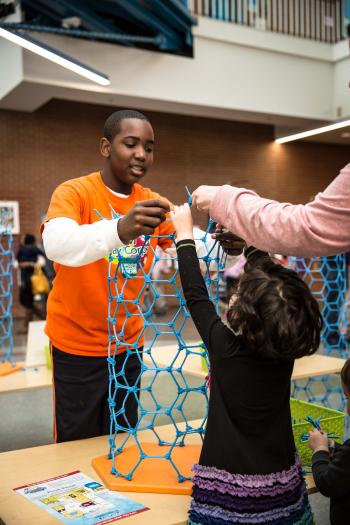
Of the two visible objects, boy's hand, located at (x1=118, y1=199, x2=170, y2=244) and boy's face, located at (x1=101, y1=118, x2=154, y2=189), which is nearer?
boy's hand, located at (x1=118, y1=199, x2=170, y2=244)

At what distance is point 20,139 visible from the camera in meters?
9.45

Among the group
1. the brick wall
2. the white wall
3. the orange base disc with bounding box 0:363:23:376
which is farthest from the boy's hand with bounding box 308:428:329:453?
the brick wall

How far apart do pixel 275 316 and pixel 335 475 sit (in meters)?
0.62

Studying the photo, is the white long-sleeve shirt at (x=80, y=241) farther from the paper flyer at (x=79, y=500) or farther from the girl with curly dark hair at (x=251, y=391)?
the paper flyer at (x=79, y=500)

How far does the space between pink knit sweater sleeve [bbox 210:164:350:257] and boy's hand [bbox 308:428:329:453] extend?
29.1 inches

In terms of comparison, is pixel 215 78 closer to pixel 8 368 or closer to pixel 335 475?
pixel 8 368

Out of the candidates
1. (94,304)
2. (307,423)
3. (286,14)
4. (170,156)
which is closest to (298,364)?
(307,423)

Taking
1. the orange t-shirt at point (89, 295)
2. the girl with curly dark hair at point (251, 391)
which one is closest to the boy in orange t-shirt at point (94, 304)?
the orange t-shirt at point (89, 295)

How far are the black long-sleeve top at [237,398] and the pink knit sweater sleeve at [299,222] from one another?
20 centimetres

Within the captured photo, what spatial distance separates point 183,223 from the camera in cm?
144

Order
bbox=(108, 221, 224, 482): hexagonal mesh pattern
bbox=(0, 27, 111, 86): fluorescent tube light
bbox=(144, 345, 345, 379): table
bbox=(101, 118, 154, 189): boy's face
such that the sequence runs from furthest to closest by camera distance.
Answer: bbox=(0, 27, 111, 86): fluorescent tube light → bbox=(144, 345, 345, 379): table → bbox=(101, 118, 154, 189): boy's face → bbox=(108, 221, 224, 482): hexagonal mesh pattern

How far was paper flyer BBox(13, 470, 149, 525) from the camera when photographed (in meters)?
1.36

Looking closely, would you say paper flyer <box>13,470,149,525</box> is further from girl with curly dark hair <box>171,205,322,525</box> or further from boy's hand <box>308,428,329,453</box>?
boy's hand <box>308,428,329,453</box>

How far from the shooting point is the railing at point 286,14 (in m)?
9.05
